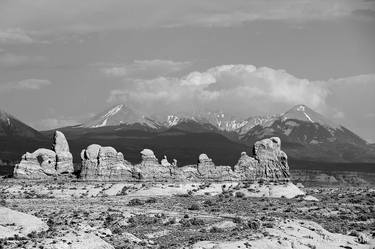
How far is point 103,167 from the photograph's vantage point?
123 meters

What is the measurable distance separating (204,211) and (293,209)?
11.9 m

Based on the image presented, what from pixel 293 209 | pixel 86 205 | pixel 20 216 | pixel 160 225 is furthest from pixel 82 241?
pixel 293 209

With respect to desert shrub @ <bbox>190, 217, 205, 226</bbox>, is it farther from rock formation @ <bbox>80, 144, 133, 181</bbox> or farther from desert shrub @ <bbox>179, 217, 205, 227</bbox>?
rock formation @ <bbox>80, 144, 133, 181</bbox>

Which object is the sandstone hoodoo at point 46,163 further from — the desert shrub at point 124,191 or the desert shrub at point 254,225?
the desert shrub at point 254,225

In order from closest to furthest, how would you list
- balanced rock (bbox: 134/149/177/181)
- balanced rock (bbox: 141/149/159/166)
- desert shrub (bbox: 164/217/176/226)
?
desert shrub (bbox: 164/217/176/226)
balanced rock (bbox: 134/149/177/181)
balanced rock (bbox: 141/149/159/166)

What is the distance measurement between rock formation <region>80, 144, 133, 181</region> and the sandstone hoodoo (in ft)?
21.6

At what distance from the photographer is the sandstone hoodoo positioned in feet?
415

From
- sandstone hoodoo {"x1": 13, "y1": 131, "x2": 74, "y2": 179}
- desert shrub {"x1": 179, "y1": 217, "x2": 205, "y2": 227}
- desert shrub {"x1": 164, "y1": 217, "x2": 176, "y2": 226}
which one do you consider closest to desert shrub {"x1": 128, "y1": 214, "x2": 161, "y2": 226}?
desert shrub {"x1": 164, "y1": 217, "x2": 176, "y2": 226}

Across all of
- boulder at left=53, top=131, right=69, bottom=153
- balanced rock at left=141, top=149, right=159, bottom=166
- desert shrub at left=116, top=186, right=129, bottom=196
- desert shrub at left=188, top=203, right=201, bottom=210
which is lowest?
desert shrub at left=188, top=203, right=201, bottom=210

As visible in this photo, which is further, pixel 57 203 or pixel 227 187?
pixel 227 187

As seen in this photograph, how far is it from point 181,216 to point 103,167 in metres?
37.3

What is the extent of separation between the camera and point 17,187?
119 m

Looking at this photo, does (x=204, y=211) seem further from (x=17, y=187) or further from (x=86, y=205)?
(x=17, y=187)

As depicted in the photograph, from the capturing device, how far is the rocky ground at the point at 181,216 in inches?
2716
